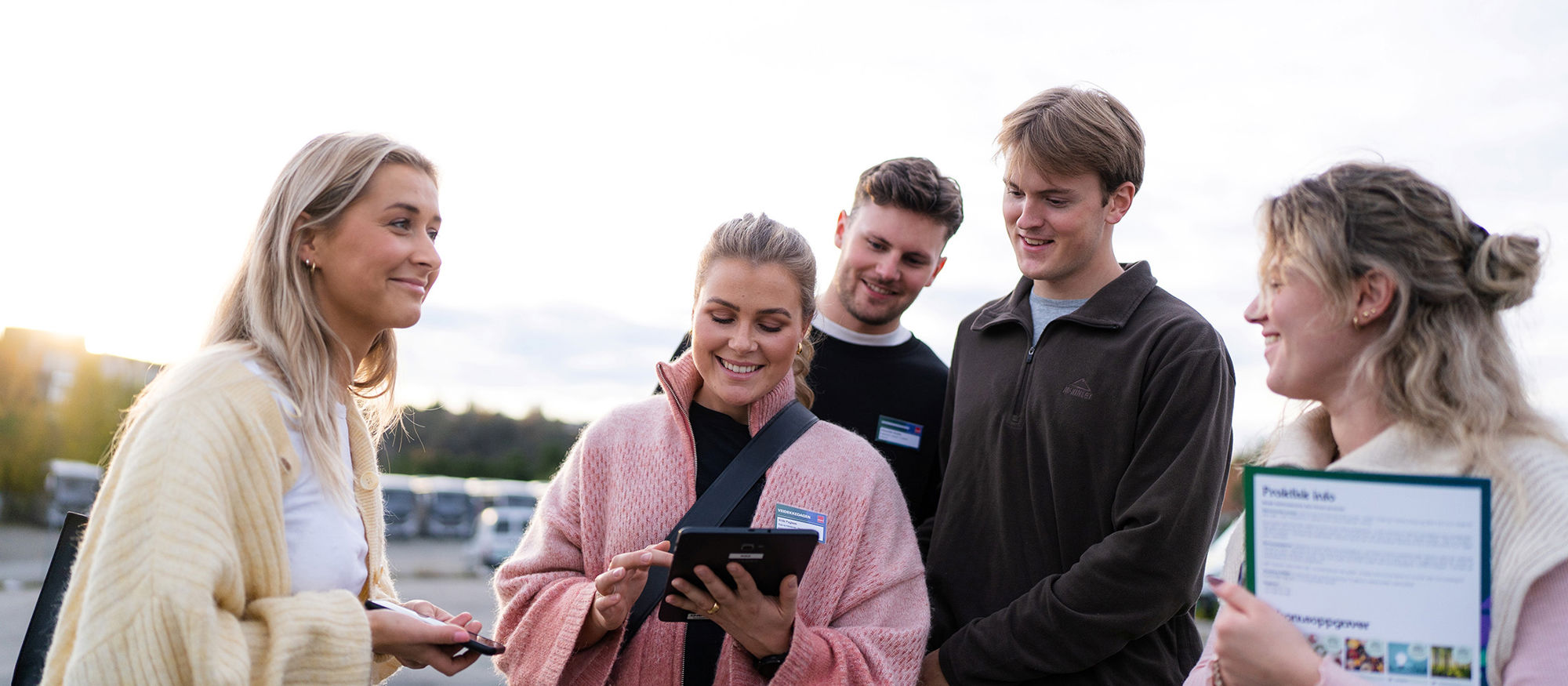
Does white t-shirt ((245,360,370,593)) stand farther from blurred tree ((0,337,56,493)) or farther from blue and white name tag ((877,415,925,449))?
blurred tree ((0,337,56,493))

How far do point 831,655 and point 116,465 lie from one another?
1788mm

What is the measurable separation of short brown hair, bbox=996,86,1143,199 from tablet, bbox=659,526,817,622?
162 centimetres

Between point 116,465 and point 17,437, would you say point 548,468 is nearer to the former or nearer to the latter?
point 17,437

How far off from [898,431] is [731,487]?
1177 mm

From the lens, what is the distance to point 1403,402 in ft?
6.70

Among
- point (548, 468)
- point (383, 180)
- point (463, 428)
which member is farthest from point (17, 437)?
point (383, 180)

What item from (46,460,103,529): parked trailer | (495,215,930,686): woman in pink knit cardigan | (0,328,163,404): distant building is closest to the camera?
(495,215,930,686): woman in pink knit cardigan

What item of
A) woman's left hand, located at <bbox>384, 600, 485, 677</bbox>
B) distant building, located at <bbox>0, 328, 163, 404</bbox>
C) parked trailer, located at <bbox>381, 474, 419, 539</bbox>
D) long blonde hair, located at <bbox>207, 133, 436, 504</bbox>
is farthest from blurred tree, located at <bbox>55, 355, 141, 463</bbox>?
woman's left hand, located at <bbox>384, 600, 485, 677</bbox>

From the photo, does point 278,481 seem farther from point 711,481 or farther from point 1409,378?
point 1409,378

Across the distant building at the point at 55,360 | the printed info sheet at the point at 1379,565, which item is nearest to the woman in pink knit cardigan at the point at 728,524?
the printed info sheet at the point at 1379,565

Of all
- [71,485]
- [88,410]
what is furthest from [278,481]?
[88,410]

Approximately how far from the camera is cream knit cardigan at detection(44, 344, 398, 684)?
2.10 meters

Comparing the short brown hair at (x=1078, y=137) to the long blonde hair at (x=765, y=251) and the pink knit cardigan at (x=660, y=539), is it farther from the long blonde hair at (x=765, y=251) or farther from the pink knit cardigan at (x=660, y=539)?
the pink knit cardigan at (x=660, y=539)

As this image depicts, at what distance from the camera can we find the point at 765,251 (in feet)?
10.4
